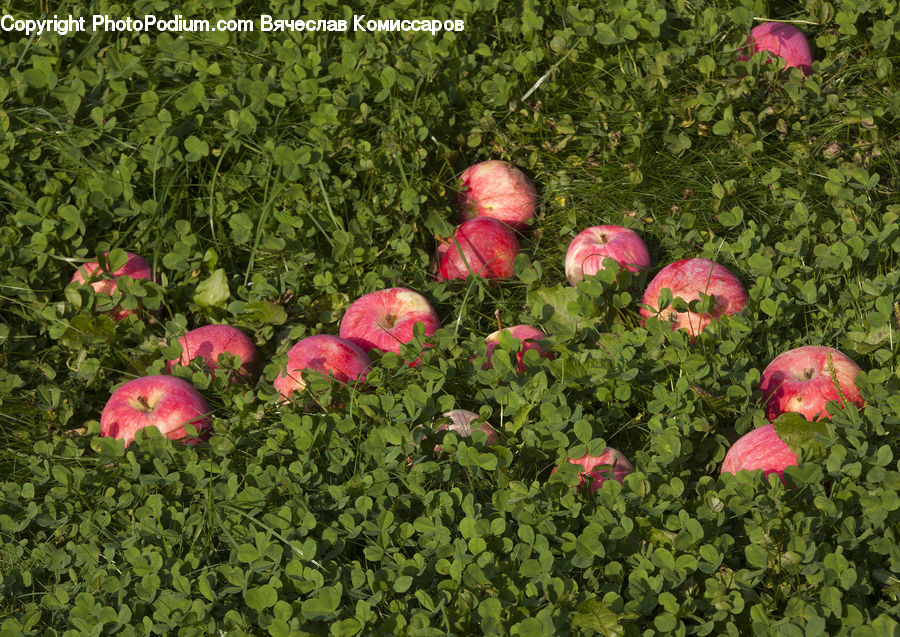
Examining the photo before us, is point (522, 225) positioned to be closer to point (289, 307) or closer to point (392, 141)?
point (392, 141)

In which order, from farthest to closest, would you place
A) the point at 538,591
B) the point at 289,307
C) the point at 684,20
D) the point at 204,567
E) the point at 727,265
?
the point at 684,20 → the point at 289,307 → the point at 727,265 → the point at 204,567 → the point at 538,591

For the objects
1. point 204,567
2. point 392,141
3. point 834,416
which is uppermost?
point 392,141

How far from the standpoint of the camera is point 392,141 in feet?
11.6

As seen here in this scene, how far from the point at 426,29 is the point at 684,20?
3.72 ft

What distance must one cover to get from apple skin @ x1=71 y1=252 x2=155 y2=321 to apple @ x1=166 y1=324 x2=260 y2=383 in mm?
322

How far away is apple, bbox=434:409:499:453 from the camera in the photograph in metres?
2.61

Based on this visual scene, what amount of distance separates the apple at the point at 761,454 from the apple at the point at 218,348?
5.32 ft

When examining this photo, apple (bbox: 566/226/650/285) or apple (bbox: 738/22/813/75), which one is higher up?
apple (bbox: 738/22/813/75)

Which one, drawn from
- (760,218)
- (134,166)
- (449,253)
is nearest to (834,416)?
(760,218)

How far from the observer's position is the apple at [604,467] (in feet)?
8.11

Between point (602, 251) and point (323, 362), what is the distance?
3.45ft

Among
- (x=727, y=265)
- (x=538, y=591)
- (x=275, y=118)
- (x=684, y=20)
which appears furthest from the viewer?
(x=684, y=20)

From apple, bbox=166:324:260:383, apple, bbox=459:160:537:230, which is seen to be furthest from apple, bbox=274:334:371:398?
apple, bbox=459:160:537:230

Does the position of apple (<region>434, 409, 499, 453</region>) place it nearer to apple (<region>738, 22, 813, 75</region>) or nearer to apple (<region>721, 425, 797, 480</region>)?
apple (<region>721, 425, 797, 480</region>)
